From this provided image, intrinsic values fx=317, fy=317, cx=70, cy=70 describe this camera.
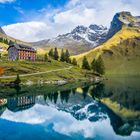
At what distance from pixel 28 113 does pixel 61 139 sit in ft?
105

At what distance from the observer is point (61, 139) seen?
56.2 metres

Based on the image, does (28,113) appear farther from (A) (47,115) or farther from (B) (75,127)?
(B) (75,127)

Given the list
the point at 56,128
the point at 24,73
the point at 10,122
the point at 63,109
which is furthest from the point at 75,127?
the point at 24,73

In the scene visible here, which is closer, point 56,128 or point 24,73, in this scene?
point 56,128

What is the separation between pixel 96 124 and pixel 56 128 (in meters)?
10.4

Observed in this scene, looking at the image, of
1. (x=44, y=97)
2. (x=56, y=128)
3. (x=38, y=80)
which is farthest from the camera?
(x=38, y=80)

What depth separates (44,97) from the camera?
125312 mm

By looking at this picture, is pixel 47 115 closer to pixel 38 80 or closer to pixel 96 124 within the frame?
pixel 96 124

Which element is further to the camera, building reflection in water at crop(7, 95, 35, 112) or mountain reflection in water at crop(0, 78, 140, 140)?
building reflection in water at crop(7, 95, 35, 112)

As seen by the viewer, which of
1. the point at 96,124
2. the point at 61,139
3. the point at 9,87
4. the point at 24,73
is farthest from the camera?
the point at 24,73

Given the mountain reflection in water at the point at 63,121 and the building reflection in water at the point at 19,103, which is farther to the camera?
the building reflection in water at the point at 19,103

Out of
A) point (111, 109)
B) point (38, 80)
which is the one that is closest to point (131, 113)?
point (111, 109)

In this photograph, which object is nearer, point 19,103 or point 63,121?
point 63,121

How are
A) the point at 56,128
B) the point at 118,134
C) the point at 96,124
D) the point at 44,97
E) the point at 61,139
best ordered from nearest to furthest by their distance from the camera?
the point at 61,139 → the point at 118,134 → the point at 56,128 → the point at 96,124 → the point at 44,97
